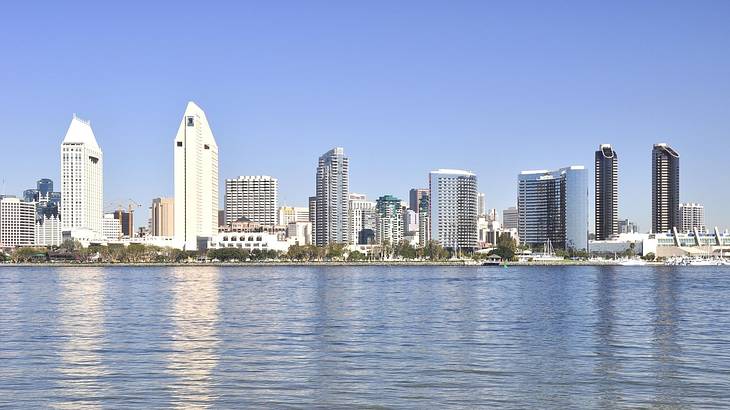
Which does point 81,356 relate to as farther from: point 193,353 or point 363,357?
point 363,357

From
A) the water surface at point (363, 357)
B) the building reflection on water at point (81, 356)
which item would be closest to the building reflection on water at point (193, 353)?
the water surface at point (363, 357)

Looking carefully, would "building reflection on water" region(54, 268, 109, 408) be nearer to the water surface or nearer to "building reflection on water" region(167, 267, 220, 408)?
the water surface

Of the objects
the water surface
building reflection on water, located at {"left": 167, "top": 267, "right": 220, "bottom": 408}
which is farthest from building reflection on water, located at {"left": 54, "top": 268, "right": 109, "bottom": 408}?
building reflection on water, located at {"left": 167, "top": 267, "right": 220, "bottom": 408}

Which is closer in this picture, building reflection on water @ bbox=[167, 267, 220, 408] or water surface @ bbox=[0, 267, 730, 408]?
water surface @ bbox=[0, 267, 730, 408]

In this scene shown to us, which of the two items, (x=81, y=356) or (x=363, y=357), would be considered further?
(x=81, y=356)

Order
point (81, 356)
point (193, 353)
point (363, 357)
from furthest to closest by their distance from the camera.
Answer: point (193, 353) → point (81, 356) → point (363, 357)

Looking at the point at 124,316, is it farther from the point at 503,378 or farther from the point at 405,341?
the point at 503,378

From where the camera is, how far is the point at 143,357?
27.9m

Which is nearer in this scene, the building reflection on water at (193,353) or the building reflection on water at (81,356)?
the building reflection on water at (81,356)

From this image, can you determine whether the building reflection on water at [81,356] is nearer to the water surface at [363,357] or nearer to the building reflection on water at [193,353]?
the water surface at [363,357]

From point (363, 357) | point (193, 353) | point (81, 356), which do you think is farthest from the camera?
point (193, 353)

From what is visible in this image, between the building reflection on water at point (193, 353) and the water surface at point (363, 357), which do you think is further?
the building reflection on water at point (193, 353)

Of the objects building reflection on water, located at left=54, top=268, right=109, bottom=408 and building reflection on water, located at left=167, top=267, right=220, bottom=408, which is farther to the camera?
building reflection on water, located at left=167, top=267, right=220, bottom=408

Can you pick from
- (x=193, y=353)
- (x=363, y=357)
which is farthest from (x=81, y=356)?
(x=363, y=357)
